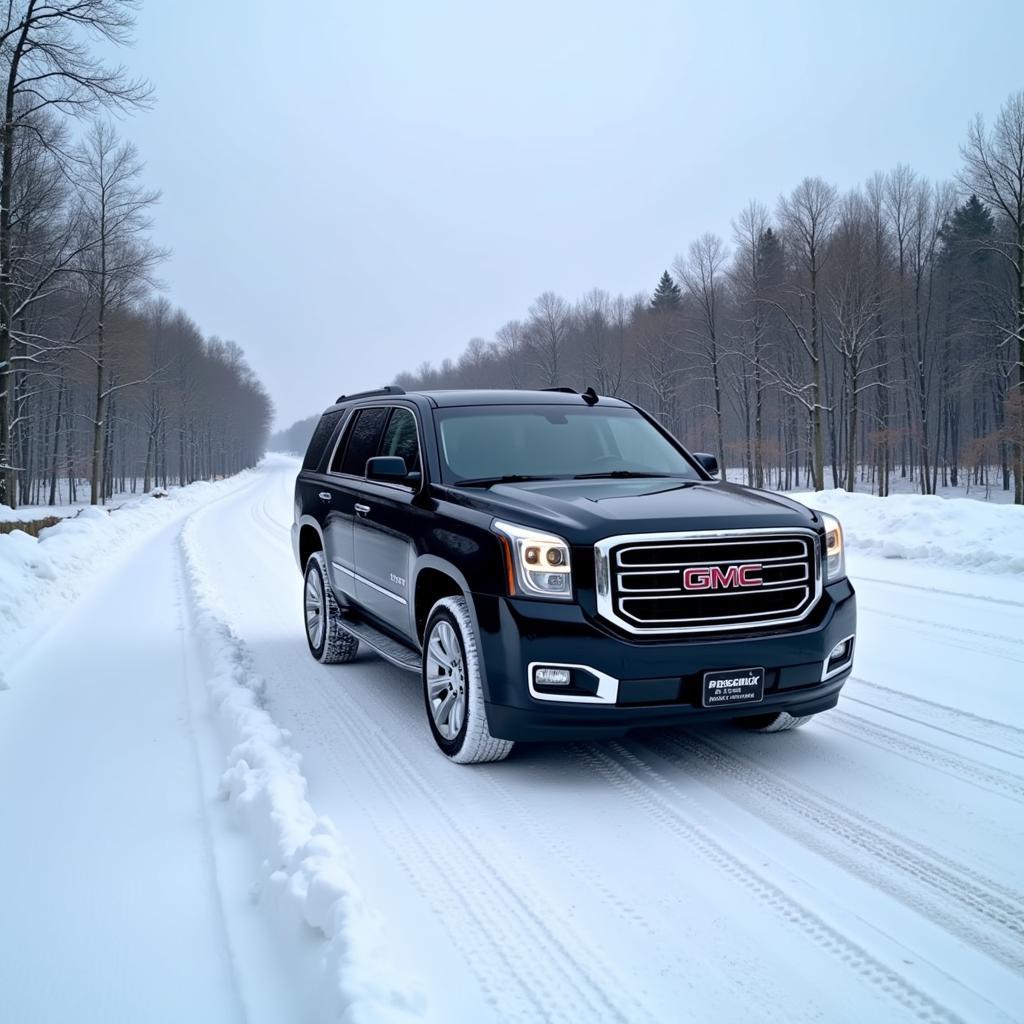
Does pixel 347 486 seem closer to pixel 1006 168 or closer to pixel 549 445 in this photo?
pixel 549 445

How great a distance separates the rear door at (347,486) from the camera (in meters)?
6.57

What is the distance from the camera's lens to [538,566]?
4129 mm

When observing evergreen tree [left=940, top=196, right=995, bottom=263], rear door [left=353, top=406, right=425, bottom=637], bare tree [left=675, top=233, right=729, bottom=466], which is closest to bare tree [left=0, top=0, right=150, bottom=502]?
rear door [left=353, top=406, right=425, bottom=637]

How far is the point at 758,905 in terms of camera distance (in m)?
3.16

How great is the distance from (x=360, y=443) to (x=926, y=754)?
4.50m

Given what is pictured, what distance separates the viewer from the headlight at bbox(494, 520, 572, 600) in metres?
4.10

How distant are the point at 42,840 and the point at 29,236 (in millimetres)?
23640

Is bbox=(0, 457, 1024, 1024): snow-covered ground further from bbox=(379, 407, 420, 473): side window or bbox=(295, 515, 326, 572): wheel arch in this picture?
bbox=(379, 407, 420, 473): side window

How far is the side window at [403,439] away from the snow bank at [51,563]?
3830 mm

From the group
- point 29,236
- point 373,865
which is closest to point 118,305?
point 29,236

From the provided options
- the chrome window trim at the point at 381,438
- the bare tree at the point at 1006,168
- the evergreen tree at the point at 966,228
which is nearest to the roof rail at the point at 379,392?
the chrome window trim at the point at 381,438

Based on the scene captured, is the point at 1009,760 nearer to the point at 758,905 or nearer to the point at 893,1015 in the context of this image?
the point at 758,905

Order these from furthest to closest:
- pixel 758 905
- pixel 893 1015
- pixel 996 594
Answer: pixel 996 594 → pixel 758 905 → pixel 893 1015

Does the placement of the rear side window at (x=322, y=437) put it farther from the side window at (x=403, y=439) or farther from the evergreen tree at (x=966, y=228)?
the evergreen tree at (x=966, y=228)
